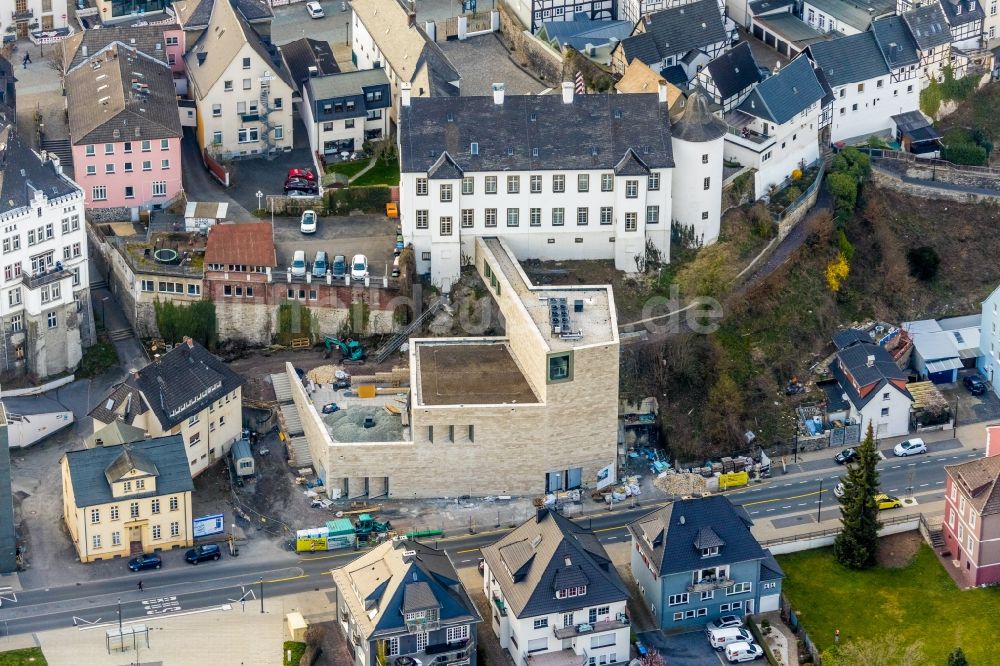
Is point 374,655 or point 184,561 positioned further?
point 184,561

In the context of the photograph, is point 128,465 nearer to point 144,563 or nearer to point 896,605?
point 144,563

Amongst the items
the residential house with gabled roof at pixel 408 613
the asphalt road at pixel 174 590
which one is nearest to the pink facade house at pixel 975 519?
the asphalt road at pixel 174 590

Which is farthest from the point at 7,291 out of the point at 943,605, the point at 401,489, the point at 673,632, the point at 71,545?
the point at 943,605

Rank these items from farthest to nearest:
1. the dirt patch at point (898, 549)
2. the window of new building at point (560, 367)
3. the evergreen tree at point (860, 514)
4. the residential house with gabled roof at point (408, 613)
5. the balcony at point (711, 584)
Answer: the dirt patch at point (898, 549)
the window of new building at point (560, 367)
the evergreen tree at point (860, 514)
the balcony at point (711, 584)
the residential house with gabled roof at point (408, 613)

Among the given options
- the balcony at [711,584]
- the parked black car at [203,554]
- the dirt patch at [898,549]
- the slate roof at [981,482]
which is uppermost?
the slate roof at [981,482]

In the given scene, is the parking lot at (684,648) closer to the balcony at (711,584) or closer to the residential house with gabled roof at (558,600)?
the balcony at (711,584)

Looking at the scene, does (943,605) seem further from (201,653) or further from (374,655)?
(201,653)
